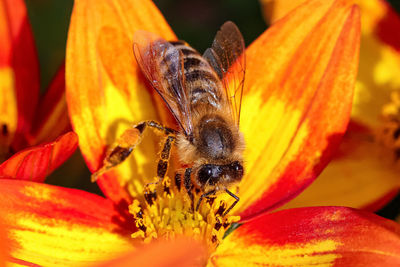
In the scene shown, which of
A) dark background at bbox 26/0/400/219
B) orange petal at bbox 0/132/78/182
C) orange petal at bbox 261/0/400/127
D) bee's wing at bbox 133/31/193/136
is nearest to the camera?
orange petal at bbox 0/132/78/182

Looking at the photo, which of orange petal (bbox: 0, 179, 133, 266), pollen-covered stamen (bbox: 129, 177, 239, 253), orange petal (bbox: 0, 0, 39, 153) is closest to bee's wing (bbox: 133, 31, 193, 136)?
pollen-covered stamen (bbox: 129, 177, 239, 253)

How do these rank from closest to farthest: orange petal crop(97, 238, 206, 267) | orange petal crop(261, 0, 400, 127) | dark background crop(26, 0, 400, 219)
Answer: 1. orange petal crop(97, 238, 206, 267)
2. orange petal crop(261, 0, 400, 127)
3. dark background crop(26, 0, 400, 219)

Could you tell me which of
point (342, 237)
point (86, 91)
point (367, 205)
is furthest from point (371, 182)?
point (86, 91)

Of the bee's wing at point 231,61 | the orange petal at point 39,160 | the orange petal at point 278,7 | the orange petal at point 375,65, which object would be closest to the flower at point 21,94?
the orange petal at point 39,160

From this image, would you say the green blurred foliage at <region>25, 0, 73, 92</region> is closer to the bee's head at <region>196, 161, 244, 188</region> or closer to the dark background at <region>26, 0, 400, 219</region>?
the dark background at <region>26, 0, 400, 219</region>

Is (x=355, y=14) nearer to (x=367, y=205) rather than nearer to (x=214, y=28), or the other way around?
(x=367, y=205)

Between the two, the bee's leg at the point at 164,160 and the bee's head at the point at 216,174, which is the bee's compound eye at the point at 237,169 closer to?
the bee's head at the point at 216,174
